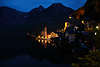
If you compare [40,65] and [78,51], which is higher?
[78,51]

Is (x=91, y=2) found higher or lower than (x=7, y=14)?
lower

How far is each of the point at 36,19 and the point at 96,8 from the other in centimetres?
3235

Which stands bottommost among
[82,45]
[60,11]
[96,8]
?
[82,45]

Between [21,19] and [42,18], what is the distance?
15418mm

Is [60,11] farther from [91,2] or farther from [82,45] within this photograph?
[91,2]

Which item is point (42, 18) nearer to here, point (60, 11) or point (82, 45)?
point (60, 11)

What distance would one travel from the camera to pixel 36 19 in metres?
32.8

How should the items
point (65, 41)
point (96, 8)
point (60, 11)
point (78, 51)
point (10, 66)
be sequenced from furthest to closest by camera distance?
point (60, 11) → point (65, 41) → point (78, 51) → point (10, 66) → point (96, 8)

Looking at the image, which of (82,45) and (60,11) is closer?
A: (82,45)

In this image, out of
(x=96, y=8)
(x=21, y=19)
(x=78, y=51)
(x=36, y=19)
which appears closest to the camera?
(x=96, y=8)

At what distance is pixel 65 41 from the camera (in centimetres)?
776

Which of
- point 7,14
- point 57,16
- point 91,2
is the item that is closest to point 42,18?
point 57,16

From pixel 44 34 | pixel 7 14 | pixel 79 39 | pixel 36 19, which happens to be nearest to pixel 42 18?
pixel 36 19

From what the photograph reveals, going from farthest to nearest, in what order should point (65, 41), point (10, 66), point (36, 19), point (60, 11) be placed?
point (36, 19)
point (60, 11)
point (65, 41)
point (10, 66)
